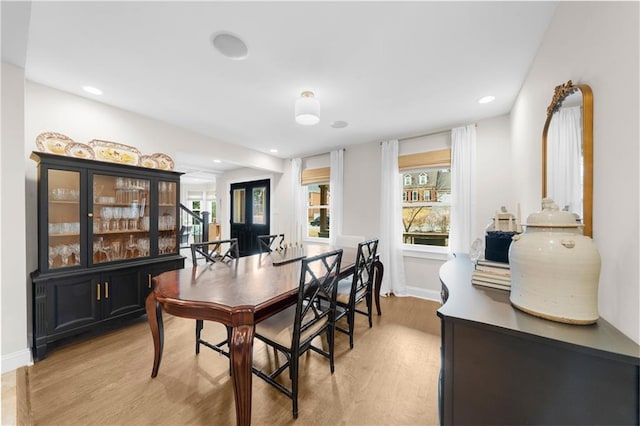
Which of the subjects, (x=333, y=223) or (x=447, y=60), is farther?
(x=333, y=223)

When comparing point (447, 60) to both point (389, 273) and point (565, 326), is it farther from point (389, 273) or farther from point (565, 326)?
point (389, 273)

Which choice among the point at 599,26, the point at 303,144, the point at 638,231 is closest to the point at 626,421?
the point at 638,231

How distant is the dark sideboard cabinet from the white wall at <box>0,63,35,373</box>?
3084mm

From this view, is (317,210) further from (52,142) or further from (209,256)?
(52,142)

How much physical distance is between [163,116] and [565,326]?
3.94m

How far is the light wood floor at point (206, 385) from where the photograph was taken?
148 cm

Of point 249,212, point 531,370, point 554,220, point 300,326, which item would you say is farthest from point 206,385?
point 249,212

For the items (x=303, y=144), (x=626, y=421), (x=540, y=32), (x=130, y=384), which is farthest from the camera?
(x=303, y=144)

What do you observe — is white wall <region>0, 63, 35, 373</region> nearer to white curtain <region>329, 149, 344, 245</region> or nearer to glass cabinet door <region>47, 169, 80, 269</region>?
glass cabinet door <region>47, 169, 80, 269</region>

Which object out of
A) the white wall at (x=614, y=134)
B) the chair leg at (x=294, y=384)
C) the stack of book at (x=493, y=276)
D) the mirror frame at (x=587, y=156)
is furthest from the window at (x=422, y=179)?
the chair leg at (x=294, y=384)

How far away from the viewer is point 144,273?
2.66 meters

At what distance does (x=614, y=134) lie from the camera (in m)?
0.88

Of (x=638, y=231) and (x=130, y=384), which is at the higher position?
(x=638, y=231)

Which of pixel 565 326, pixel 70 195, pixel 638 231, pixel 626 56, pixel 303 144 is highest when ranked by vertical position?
pixel 303 144
